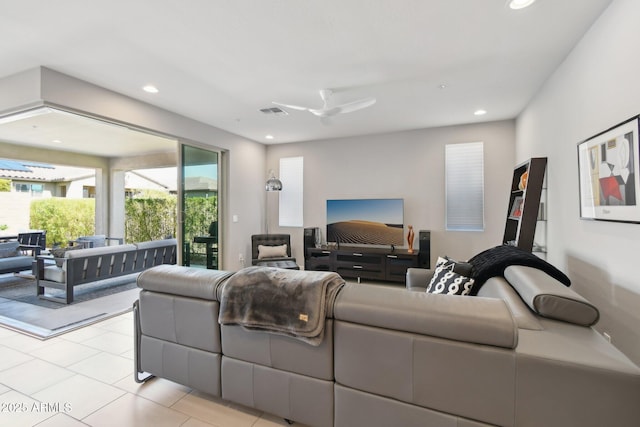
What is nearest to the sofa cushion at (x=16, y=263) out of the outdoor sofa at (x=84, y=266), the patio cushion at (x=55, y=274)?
the outdoor sofa at (x=84, y=266)

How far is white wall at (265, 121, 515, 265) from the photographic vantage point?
4.65 meters

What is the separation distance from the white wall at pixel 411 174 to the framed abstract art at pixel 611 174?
2.41 meters

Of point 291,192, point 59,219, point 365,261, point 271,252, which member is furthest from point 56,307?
point 59,219

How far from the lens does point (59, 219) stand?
8.43 metres

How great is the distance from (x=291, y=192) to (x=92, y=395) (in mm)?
4542

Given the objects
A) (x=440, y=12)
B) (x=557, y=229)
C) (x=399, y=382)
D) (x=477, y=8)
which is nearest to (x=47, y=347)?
(x=399, y=382)

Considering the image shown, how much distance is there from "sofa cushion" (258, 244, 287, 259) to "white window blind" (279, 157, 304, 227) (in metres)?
0.84

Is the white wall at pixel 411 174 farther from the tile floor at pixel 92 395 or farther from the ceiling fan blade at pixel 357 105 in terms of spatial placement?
the tile floor at pixel 92 395

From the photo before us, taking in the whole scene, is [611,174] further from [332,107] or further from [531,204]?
[332,107]

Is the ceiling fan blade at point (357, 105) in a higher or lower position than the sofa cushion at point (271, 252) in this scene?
higher

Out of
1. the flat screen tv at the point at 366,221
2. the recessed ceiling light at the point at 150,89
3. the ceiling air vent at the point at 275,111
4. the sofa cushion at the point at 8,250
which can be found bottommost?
the sofa cushion at the point at 8,250

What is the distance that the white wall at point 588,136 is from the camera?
179cm

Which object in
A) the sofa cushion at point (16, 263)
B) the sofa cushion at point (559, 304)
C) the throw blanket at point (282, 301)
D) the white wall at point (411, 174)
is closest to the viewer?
the sofa cushion at point (559, 304)

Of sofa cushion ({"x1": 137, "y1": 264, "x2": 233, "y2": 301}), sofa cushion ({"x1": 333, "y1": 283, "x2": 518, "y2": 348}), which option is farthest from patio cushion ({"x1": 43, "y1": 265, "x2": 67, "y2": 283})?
sofa cushion ({"x1": 333, "y1": 283, "x2": 518, "y2": 348})
